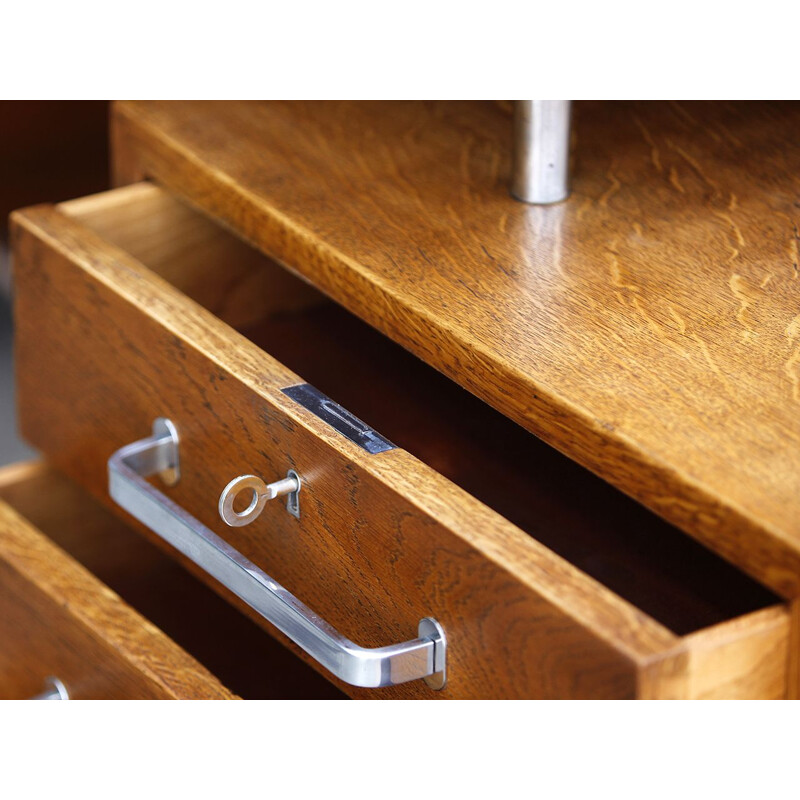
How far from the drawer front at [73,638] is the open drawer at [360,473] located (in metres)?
0.04

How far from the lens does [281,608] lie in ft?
1.40

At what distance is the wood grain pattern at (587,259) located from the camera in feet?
1.30

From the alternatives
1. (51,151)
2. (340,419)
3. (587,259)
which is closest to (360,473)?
(340,419)

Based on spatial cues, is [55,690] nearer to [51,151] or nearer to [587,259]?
[587,259]

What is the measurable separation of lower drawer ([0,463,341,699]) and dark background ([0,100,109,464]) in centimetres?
39

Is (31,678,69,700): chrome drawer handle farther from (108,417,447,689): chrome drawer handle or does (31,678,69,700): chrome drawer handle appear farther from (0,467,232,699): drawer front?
(108,417,447,689): chrome drawer handle

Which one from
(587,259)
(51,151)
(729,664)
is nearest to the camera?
(729,664)

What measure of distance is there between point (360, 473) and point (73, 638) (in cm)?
19

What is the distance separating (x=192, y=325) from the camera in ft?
1.65

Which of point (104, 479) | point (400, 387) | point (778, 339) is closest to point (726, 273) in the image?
point (778, 339)

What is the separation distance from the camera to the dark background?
988mm

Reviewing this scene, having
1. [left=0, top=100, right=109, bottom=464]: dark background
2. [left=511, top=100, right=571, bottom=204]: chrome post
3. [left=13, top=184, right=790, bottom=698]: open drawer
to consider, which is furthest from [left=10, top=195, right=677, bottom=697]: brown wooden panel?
[left=0, top=100, right=109, bottom=464]: dark background
